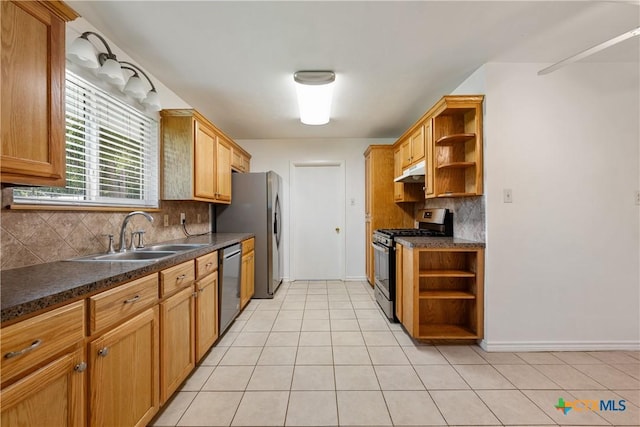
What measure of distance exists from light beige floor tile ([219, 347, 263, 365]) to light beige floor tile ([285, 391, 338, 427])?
545 millimetres

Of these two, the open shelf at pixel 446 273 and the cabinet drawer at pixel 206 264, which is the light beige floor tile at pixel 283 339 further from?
the open shelf at pixel 446 273

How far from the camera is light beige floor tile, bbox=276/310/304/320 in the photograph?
303 centimetres

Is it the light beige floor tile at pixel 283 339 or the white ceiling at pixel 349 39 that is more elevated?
the white ceiling at pixel 349 39

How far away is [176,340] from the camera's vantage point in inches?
67.4

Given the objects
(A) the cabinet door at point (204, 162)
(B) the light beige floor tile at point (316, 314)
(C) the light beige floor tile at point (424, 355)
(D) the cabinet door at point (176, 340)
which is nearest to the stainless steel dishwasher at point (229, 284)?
(D) the cabinet door at point (176, 340)

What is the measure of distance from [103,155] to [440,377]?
2.86m

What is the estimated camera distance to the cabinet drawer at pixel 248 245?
317 cm

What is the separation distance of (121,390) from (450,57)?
2.96 metres

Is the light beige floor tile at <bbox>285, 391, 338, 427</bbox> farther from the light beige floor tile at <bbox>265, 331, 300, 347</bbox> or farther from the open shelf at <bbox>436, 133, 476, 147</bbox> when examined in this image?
the open shelf at <bbox>436, 133, 476, 147</bbox>

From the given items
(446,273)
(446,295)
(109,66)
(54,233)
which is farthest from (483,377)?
(109,66)

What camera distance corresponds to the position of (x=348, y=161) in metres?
4.61

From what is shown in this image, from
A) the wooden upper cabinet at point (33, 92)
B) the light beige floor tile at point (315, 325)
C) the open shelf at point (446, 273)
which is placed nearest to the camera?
the wooden upper cabinet at point (33, 92)

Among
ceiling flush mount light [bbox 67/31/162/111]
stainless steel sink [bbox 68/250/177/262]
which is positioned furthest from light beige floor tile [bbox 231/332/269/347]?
ceiling flush mount light [bbox 67/31/162/111]

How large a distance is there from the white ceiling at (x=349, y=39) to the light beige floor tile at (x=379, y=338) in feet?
7.83
